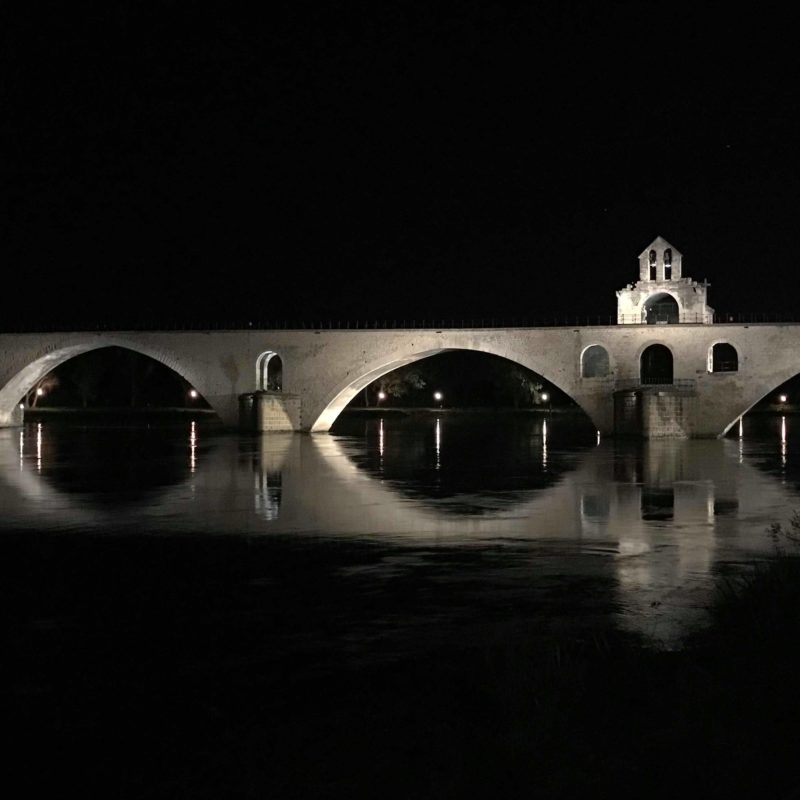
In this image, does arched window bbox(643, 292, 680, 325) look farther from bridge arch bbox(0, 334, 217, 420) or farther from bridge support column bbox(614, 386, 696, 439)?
bridge arch bbox(0, 334, 217, 420)

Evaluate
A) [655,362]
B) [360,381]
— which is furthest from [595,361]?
[655,362]

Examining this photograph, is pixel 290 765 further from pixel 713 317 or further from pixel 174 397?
pixel 174 397

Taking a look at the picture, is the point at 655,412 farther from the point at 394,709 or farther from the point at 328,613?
the point at 394,709

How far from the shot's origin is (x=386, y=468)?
31562 mm

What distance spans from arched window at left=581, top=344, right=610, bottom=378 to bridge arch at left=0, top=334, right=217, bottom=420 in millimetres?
18575

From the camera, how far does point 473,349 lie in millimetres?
51406

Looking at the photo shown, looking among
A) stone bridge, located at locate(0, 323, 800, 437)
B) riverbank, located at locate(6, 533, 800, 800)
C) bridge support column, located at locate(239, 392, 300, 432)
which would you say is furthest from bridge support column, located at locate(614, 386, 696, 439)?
riverbank, located at locate(6, 533, 800, 800)

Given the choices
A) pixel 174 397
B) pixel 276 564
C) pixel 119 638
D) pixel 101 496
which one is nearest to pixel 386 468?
pixel 101 496

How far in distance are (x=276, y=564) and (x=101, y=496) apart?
10063 mm

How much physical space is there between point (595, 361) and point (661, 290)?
493 cm

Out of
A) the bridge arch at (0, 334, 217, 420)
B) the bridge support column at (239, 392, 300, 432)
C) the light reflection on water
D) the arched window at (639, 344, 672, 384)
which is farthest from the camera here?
the arched window at (639, 344, 672, 384)

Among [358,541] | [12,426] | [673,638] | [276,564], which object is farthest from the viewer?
[12,426]

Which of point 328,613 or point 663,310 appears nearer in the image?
point 328,613

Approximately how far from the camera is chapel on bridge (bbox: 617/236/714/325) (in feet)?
168
